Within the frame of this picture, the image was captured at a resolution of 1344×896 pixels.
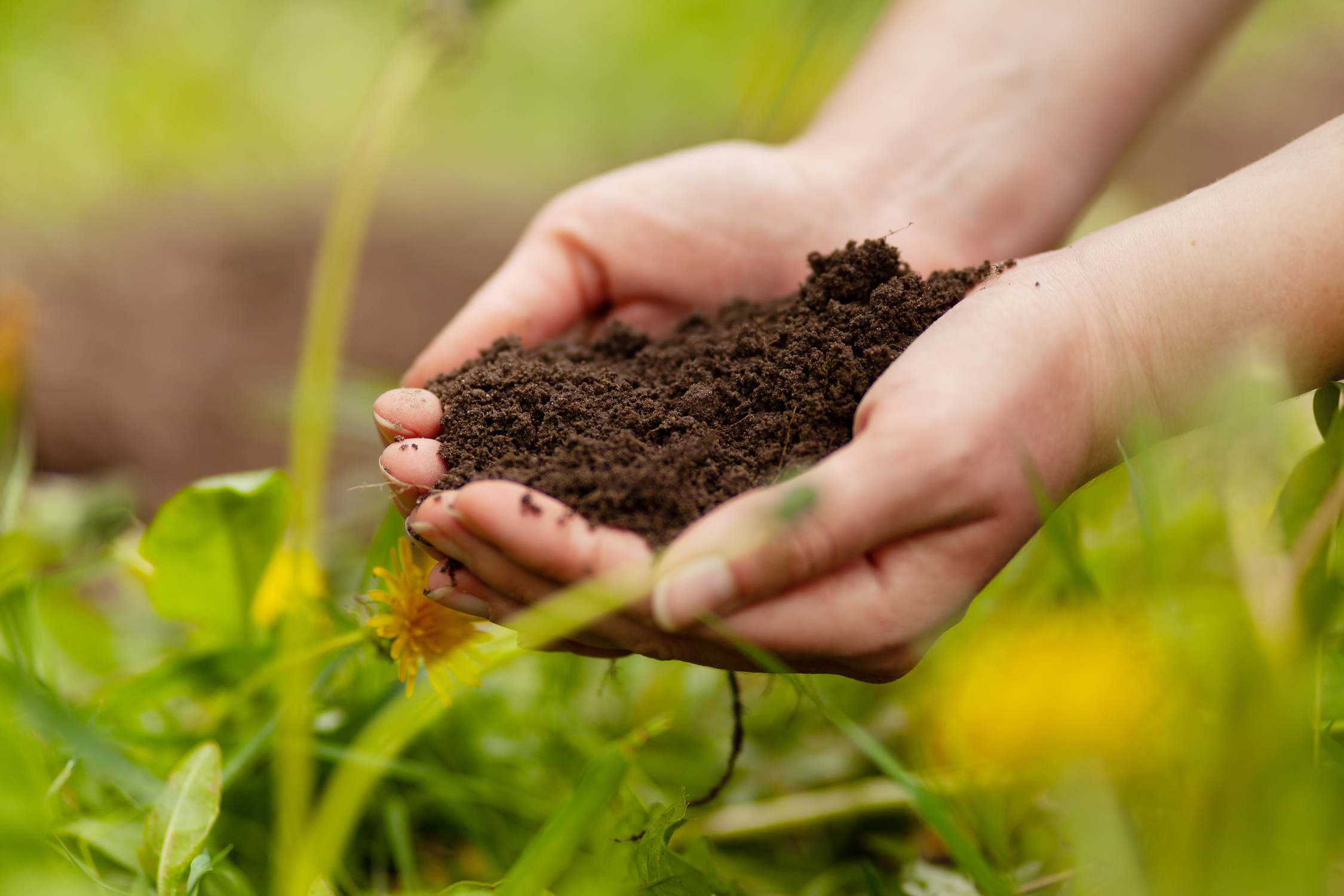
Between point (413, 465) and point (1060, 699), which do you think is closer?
point (1060, 699)

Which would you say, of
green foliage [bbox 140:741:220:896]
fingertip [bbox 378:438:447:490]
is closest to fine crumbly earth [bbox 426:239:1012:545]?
fingertip [bbox 378:438:447:490]

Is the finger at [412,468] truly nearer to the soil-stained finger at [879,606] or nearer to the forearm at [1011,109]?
the soil-stained finger at [879,606]

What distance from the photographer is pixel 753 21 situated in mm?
4062

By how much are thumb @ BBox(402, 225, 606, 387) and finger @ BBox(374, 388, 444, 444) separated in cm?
18

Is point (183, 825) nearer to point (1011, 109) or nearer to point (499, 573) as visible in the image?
point (499, 573)

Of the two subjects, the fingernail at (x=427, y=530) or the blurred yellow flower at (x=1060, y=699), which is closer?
the blurred yellow flower at (x=1060, y=699)

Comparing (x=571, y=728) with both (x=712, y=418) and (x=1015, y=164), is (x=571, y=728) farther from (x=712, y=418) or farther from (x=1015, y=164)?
(x=1015, y=164)

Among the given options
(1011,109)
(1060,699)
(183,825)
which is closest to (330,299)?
(183,825)

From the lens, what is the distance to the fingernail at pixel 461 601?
35.1 inches

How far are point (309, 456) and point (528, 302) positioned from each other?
473 millimetres

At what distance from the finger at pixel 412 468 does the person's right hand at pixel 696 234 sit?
37 centimetres

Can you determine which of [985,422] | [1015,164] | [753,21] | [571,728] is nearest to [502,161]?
[753,21]

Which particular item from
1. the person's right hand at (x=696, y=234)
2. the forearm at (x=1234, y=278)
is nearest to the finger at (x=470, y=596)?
the person's right hand at (x=696, y=234)

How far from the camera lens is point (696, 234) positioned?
1.34 m
